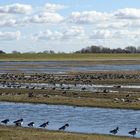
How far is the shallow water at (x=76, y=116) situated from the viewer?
32.3 meters

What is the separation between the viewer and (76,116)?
36656mm

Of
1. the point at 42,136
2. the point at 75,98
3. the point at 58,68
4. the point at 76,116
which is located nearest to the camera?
the point at 42,136

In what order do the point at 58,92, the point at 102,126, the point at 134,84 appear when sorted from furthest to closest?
the point at 134,84, the point at 58,92, the point at 102,126

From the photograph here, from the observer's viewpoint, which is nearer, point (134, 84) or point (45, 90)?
point (45, 90)

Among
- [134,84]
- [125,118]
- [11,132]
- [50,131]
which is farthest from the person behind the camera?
[134,84]

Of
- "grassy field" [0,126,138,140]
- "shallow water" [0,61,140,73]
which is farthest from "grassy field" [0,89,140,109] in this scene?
"shallow water" [0,61,140,73]

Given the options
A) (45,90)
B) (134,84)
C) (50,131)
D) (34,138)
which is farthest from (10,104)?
(134,84)

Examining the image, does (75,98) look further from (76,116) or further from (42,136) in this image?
(42,136)

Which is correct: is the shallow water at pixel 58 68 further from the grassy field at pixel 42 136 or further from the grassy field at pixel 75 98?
the grassy field at pixel 42 136

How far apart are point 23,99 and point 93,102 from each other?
6.55 meters

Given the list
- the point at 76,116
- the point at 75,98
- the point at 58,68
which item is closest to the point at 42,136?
the point at 76,116

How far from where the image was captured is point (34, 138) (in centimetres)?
2600

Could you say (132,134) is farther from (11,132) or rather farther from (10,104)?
(10,104)

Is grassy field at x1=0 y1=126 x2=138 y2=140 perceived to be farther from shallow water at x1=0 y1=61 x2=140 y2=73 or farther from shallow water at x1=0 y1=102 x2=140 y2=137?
shallow water at x1=0 y1=61 x2=140 y2=73
